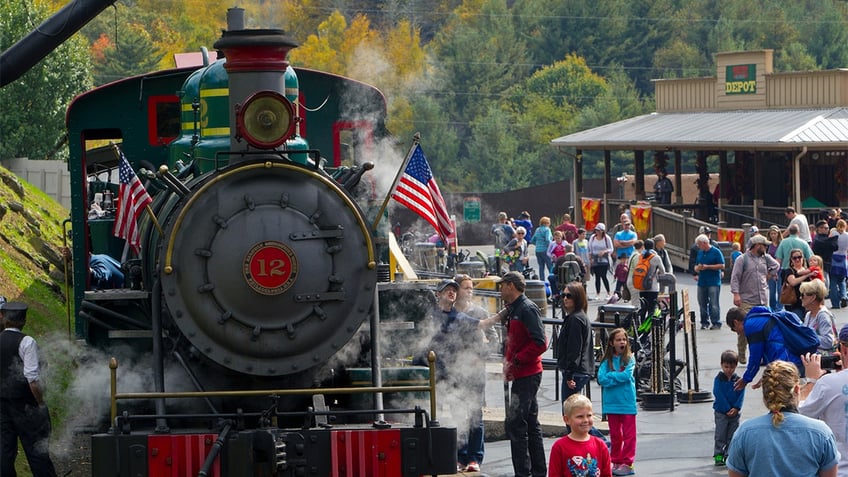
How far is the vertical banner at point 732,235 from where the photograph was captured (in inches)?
1018

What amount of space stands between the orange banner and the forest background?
1005 inches

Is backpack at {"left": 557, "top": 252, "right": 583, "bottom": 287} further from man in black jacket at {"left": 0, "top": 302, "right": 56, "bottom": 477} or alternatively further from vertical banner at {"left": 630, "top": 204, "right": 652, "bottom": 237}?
vertical banner at {"left": 630, "top": 204, "right": 652, "bottom": 237}

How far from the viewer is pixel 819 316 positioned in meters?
10.3

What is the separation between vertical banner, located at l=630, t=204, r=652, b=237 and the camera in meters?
29.4

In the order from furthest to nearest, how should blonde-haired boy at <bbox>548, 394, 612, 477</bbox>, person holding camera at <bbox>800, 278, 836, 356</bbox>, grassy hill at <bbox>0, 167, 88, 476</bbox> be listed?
grassy hill at <bbox>0, 167, 88, 476</bbox> < person holding camera at <bbox>800, 278, 836, 356</bbox> < blonde-haired boy at <bbox>548, 394, 612, 477</bbox>

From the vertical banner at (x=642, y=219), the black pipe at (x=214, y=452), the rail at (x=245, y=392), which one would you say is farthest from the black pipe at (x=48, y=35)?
the vertical banner at (x=642, y=219)

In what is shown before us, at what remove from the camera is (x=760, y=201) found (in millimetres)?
28266

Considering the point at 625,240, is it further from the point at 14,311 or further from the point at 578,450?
the point at 578,450

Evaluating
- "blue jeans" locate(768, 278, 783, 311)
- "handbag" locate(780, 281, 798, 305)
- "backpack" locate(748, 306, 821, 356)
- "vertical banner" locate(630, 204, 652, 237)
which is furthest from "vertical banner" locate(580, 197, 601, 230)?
"backpack" locate(748, 306, 821, 356)

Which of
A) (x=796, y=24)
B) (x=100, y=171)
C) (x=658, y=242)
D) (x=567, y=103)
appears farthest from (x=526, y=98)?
(x=100, y=171)

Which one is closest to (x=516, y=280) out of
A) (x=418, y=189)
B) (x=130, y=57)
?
(x=418, y=189)

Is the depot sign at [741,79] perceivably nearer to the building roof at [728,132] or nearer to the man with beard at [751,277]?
the building roof at [728,132]

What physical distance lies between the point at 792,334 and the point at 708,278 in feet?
29.2

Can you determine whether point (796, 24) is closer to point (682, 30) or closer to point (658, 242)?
point (682, 30)
